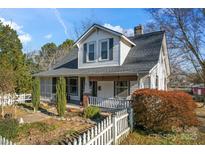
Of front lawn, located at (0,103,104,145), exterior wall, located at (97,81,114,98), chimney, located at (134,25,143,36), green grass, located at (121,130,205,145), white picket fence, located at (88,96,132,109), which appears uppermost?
chimney, located at (134,25,143,36)

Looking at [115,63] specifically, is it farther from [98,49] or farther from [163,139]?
[163,139]

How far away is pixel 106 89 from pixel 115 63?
2.12 meters

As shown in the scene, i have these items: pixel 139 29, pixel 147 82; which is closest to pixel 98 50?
pixel 147 82

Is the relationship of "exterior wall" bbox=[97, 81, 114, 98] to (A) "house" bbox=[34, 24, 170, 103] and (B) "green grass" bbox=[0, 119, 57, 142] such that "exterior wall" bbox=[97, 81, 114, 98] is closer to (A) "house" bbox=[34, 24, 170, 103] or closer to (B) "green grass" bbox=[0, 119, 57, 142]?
(A) "house" bbox=[34, 24, 170, 103]

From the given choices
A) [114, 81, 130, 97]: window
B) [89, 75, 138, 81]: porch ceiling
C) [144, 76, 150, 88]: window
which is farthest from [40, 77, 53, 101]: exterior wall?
[144, 76, 150, 88]: window

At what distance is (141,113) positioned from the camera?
8.94 m

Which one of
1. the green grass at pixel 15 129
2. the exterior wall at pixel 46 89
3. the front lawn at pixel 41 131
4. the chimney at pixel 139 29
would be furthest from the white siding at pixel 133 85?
the exterior wall at pixel 46 89

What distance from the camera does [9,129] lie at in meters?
7.96

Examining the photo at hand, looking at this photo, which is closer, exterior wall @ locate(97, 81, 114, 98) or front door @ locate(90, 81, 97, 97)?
exterior wall @ locate(97, 81, 114, 98)

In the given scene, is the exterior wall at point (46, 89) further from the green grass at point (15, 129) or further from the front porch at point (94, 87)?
the green grass at point (15, 129)

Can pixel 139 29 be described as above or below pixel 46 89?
above

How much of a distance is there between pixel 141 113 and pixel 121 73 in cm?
515

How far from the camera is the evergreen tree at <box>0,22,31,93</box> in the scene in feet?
73.5
